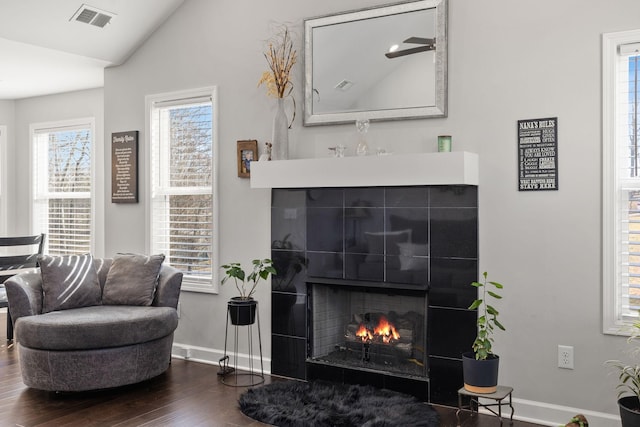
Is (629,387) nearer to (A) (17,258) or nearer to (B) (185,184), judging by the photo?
(B) (185,184)

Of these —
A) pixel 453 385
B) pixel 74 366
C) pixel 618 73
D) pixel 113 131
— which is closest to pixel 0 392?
pixel 74 366

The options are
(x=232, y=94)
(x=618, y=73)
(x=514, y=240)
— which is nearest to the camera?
(x=618, y=73)

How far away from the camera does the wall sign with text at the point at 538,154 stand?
136 inches

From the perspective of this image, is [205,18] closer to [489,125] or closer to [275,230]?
[275,230]

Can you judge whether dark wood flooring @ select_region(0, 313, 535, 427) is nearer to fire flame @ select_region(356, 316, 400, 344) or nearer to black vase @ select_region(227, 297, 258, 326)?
black vase @ select_region(227, 297, 258, 326)

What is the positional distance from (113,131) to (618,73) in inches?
160

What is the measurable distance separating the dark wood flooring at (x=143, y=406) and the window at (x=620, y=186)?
88 centimetres


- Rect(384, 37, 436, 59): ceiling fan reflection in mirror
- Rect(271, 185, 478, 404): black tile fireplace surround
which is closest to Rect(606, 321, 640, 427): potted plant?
Rect(271, 185, 478, 404): black tile fireplace surround

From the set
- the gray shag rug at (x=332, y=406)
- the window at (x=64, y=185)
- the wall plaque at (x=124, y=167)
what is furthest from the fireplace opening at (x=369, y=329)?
the window at (x=64, y=185)

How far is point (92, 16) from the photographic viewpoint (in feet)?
15.4

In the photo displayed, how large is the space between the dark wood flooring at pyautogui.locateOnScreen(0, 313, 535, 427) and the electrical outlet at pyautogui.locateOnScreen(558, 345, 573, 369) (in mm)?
396

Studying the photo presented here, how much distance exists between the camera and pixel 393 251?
12.9 ft

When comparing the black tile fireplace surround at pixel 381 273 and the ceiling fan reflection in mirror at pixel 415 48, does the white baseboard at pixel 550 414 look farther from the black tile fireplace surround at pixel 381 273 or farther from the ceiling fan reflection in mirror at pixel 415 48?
the ceiling fan reflection in mirror at pixel 415 48

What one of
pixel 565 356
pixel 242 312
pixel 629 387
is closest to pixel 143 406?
pixel 242 312
